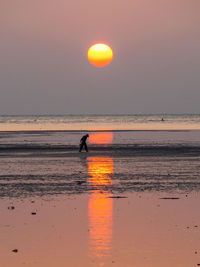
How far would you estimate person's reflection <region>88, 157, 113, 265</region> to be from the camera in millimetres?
13359

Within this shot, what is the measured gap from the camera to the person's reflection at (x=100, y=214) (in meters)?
13.4

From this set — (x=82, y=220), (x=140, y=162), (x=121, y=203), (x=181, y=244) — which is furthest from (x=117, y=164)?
(x=181, y=244)

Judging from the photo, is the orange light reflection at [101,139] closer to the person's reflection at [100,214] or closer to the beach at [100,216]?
the beach at [100,216]

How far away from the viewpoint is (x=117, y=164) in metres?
35.8

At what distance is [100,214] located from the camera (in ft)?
58.8

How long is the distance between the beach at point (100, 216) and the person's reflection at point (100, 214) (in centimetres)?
2

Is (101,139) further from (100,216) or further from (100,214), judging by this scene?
(100,216)

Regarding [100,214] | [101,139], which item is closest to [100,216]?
[100,214]

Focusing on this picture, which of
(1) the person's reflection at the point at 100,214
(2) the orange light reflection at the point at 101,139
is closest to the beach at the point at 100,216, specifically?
(1) the person's reflection at the point at 100,214

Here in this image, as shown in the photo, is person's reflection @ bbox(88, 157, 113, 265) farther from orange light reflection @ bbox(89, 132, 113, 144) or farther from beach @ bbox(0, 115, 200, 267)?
orange light reflection @ bbox(89, 132, 113, 144)

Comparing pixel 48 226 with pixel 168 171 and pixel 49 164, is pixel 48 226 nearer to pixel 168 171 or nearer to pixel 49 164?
pixel 168 171

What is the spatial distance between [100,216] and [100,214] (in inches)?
12.9

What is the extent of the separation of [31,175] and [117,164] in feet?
25.2

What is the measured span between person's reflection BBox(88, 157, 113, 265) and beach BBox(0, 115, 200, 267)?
0.02 m
